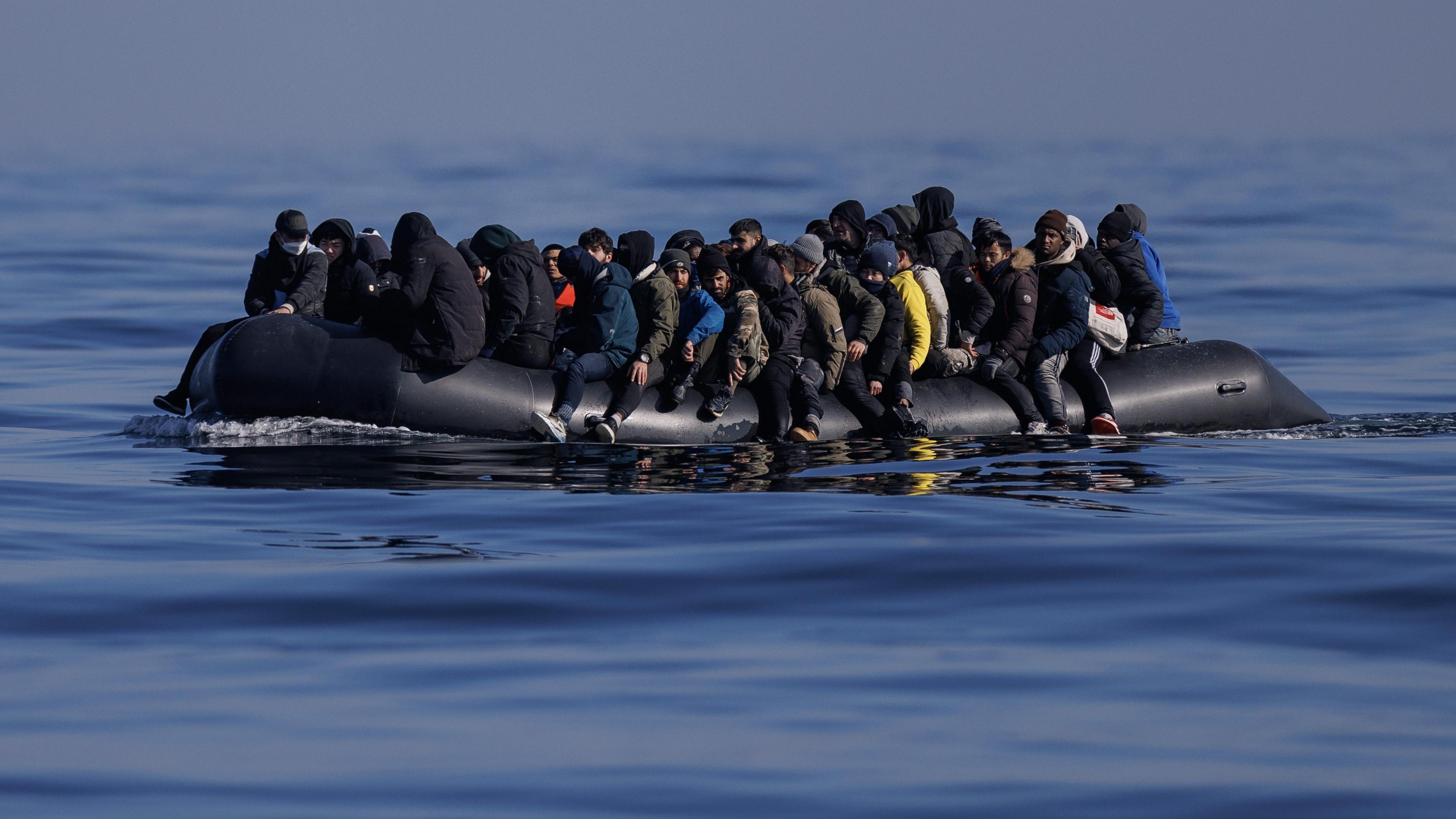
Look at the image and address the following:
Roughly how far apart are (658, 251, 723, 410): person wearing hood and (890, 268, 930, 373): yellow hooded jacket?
1748mm

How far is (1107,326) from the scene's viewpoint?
1703cm

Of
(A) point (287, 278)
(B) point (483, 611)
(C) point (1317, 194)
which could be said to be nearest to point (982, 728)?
(B) point (483, 611)

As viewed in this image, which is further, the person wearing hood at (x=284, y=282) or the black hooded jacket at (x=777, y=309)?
the person wearing hood at (x=284, y=282)

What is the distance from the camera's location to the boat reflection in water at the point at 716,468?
530 inches

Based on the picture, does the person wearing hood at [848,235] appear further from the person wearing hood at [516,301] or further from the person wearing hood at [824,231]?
the person wearing hood at [516,301]

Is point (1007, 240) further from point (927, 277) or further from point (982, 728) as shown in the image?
point (982, 728)

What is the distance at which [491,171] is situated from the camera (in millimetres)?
76375

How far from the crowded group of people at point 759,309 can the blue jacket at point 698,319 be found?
0.6 inches

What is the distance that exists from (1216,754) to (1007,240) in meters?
9.77

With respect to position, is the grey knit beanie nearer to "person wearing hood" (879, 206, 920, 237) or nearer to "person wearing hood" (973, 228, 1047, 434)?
"person wearing hood" (879, 206, 920, 237)

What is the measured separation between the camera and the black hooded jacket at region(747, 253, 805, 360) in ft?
51.4

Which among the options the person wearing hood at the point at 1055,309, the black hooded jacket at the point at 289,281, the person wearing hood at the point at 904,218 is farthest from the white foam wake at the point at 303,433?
the person wearing hood at the point at 1055,309

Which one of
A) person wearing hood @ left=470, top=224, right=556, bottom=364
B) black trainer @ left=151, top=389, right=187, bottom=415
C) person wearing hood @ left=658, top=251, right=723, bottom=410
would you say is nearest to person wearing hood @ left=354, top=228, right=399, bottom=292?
person wearing hood @ left=470, top=224, right=556, bottom=364

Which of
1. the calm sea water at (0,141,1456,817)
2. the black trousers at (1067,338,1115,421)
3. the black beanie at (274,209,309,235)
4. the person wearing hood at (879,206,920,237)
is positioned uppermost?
the person wearing hood at (879,206,920,237)
